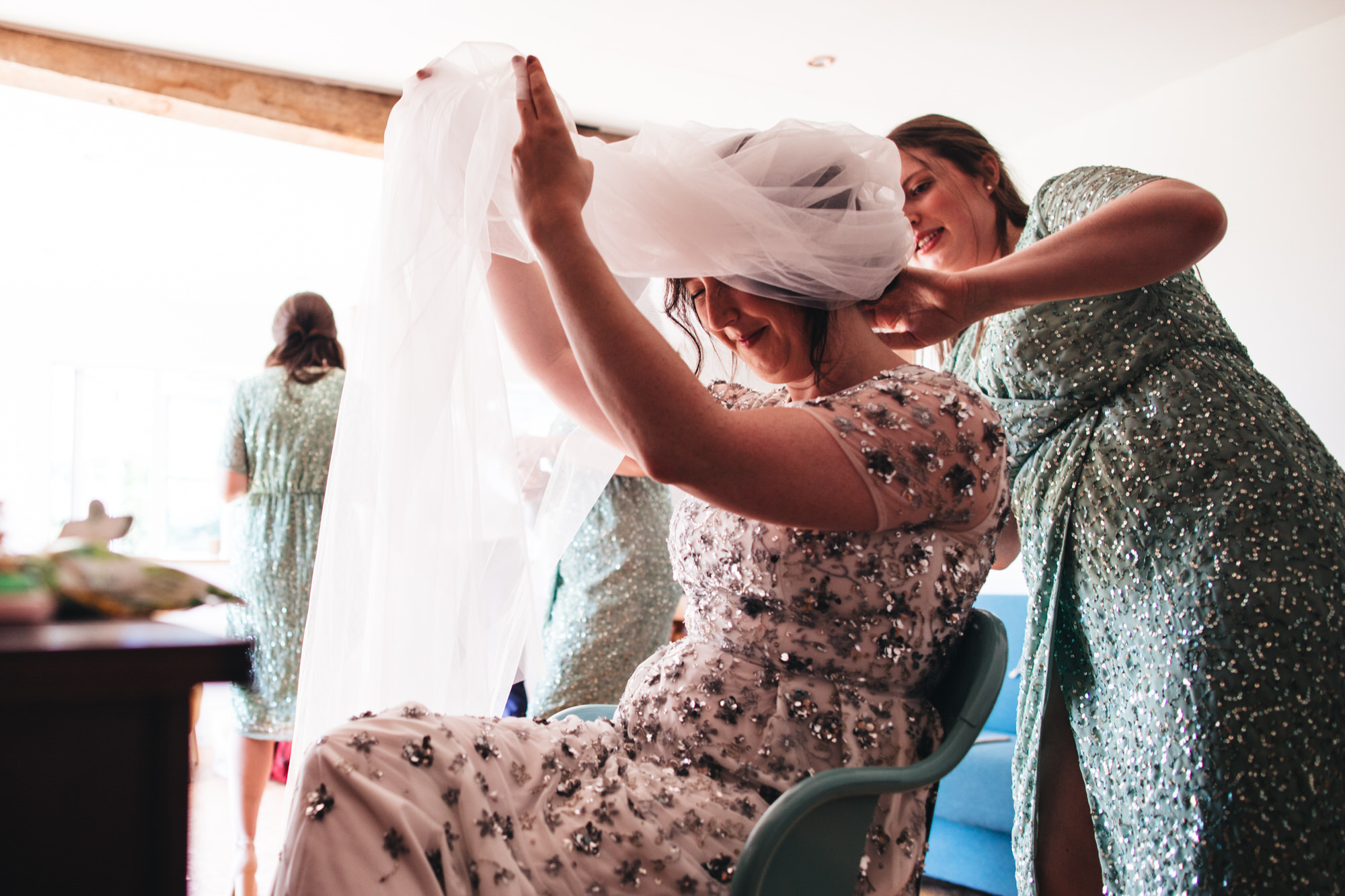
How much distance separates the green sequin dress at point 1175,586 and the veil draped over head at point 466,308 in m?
0.39

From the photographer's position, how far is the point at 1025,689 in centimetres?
141

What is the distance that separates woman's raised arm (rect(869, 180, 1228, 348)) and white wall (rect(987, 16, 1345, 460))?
103 inches

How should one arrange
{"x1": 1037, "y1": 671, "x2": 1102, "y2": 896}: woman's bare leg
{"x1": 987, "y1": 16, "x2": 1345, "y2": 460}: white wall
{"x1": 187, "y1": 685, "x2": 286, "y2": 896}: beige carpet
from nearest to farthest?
{"x1": 1037, "y1": 671, "x2": 1102, "y2": 896}: woman's bare leg
{"x1": 187, "y1": 685, "x2": 286, "y2": 896}: beige carpet
{"x1": 987, "y1": 16, "x2": 1345, "y2": 460}: white wall

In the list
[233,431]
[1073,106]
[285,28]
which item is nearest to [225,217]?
[285,28]

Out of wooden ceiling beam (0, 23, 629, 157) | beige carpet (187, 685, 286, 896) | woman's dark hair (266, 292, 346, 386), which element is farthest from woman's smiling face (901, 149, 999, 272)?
wooden ceiling beam (0, 23, 629, 157)

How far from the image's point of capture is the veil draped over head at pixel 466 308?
106 centimetres

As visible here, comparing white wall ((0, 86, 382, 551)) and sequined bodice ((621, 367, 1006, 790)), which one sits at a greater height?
white wall ((0, 86, 382, 551))

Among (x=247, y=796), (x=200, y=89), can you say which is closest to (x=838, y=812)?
(x=247, y=796)

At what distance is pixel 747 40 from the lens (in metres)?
3.42

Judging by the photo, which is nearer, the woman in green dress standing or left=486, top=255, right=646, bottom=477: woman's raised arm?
left=486, top=255, right=646, bottom=477: woman's raised arm

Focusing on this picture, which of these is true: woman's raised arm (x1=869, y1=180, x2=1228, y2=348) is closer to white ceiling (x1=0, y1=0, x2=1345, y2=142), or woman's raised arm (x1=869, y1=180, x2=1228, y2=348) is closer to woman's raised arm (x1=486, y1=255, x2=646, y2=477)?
woman's raised arm (x1=486, y1=255, x2=646, y2=477)

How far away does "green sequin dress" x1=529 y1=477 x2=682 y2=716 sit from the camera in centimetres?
258

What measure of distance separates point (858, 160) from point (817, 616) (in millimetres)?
549

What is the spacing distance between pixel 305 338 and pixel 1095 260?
8.05 ft
